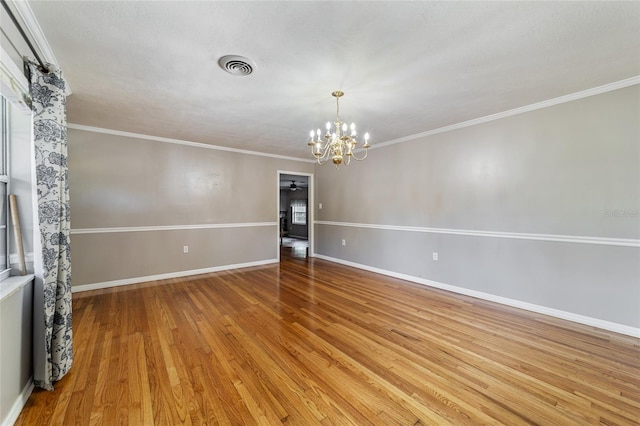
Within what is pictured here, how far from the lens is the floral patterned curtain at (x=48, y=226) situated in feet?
5.71

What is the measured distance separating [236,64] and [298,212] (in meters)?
9.43

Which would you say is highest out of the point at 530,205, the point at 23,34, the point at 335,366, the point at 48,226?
the point at 23,34

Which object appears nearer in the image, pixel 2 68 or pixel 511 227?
pixel 2 68

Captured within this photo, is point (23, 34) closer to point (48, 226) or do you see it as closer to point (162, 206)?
point (48, 226)

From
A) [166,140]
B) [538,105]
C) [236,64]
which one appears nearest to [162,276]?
[166,140]

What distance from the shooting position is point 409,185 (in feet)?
14.5

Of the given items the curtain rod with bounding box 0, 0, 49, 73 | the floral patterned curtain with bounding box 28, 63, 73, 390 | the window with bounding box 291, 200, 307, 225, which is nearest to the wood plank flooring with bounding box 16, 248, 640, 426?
the floral patterned curtain with bounding box 28, 63, 73, 390

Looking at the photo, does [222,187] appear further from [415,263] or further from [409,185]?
[415,263]

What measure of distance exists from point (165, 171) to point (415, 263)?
4.65 metres

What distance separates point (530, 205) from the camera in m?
3.13

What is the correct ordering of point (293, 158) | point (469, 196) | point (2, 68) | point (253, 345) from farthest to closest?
point (293, 158)
point (469, 196)
point (253, 345)
point (2, 68)

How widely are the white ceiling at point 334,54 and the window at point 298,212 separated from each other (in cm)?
796

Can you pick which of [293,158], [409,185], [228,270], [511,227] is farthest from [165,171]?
[511,227]

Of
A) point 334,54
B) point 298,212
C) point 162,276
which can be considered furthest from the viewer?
point 298,212
